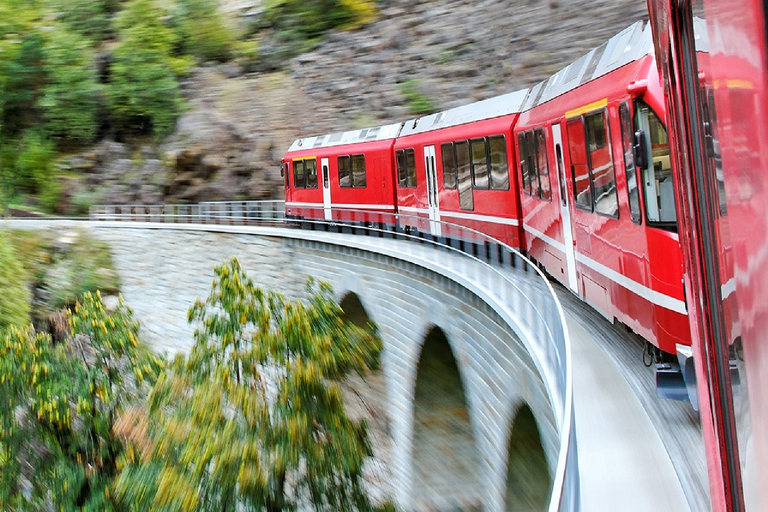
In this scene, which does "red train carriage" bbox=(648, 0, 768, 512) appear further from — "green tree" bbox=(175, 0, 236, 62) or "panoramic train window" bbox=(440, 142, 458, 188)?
"green tree" bbox=(175, 0, 236, 62)

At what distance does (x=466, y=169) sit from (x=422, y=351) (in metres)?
4.06

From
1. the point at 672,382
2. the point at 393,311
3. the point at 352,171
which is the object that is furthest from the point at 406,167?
the point at 672,382

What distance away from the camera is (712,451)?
283 centimetres

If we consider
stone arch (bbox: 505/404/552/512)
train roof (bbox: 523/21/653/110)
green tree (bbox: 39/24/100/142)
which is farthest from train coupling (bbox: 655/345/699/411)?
green tree (bbox: 39/24/100/142)

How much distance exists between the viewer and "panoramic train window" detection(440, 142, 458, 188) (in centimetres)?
1922

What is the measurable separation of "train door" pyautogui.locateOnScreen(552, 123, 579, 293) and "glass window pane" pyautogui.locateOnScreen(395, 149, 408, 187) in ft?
36.1

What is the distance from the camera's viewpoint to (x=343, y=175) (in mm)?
27109

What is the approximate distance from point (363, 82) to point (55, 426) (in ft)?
102

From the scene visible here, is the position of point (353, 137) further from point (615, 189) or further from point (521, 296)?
point (615, 189)

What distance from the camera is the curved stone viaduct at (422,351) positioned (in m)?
12.1

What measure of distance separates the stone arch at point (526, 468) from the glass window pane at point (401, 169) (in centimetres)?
1134

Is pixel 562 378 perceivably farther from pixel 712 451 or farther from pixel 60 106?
pixel 60 106

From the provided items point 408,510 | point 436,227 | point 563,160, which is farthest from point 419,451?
point 563,160

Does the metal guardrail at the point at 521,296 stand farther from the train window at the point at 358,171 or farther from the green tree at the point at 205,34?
the green tree at the point at 205,34
